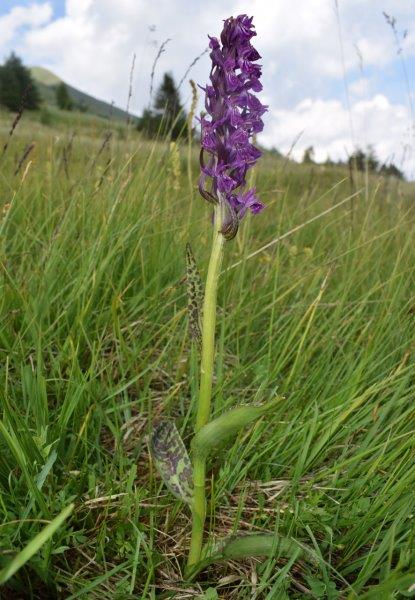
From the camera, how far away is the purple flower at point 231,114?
119 centimetres

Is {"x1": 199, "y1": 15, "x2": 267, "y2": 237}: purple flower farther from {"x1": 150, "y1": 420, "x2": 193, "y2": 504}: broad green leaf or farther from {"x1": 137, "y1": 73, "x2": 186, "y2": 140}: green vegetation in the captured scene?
{"x1": 137, "y1": 73, "x2": 186, "y2": 140}: green vegetation

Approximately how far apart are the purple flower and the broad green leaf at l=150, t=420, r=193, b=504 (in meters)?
0.55

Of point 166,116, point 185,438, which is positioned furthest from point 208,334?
point 166,116

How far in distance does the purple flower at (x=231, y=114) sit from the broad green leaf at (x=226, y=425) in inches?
15.8

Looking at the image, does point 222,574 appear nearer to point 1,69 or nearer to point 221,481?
point 221,481

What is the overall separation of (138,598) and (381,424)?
99cm

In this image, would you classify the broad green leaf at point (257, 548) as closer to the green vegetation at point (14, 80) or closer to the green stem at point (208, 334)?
the green stem at point (208, 334)

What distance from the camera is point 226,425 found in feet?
3.80

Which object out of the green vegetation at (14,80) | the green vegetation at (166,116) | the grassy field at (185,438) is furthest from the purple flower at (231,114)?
the green vegetation at (14,80)

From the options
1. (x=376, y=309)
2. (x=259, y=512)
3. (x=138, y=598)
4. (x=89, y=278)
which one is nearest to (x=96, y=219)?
(x=89, y=278)

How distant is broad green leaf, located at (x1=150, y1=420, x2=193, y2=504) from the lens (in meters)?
1.43

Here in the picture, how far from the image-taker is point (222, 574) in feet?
4.82

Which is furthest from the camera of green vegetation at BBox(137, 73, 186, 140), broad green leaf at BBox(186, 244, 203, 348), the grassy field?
green vegetation at BBox(137, 73, 186, 140)

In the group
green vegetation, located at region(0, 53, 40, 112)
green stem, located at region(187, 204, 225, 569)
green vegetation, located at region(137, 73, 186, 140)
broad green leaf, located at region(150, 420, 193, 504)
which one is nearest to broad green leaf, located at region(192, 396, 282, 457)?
green stem, located at region(187, 204, 225, 569)
